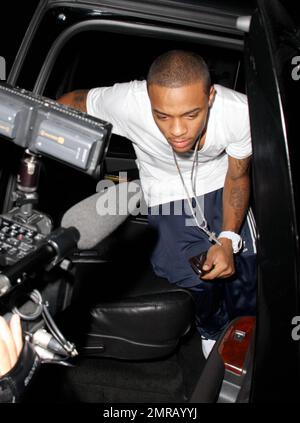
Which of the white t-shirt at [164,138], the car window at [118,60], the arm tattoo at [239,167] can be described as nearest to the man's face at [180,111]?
the white t-shirt at [164,138]

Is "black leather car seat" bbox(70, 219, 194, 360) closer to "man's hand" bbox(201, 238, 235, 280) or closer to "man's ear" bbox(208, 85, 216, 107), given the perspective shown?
"man's hand" bbox(201, 238, 235, 280)

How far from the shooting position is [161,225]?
2084mm

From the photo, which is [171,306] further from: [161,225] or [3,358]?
[3,358]

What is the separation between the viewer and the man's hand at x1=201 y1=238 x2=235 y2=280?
6.12ft

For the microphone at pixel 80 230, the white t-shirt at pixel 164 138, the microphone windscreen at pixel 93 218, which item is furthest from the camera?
the white t-shirt at pixel 164 138

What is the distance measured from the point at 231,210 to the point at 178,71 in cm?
A: 67

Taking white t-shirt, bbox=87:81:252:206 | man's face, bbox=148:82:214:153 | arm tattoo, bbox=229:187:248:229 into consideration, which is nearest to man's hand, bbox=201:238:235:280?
arm tattoo, bbox=229:187:248:229

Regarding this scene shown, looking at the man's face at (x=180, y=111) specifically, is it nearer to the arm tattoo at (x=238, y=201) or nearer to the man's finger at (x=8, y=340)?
the arm tattoo at (x=238, y=201)

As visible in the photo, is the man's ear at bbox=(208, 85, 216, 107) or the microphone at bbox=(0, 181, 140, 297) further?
the man's ear at bbox=(208, 85, 216, 107)

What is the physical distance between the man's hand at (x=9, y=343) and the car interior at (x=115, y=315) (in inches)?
28.5

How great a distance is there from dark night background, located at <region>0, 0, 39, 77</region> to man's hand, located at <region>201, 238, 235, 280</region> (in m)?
1.04

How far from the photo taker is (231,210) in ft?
6.49

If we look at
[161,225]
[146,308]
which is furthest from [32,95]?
[161,225]

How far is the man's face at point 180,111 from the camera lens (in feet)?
5.23
